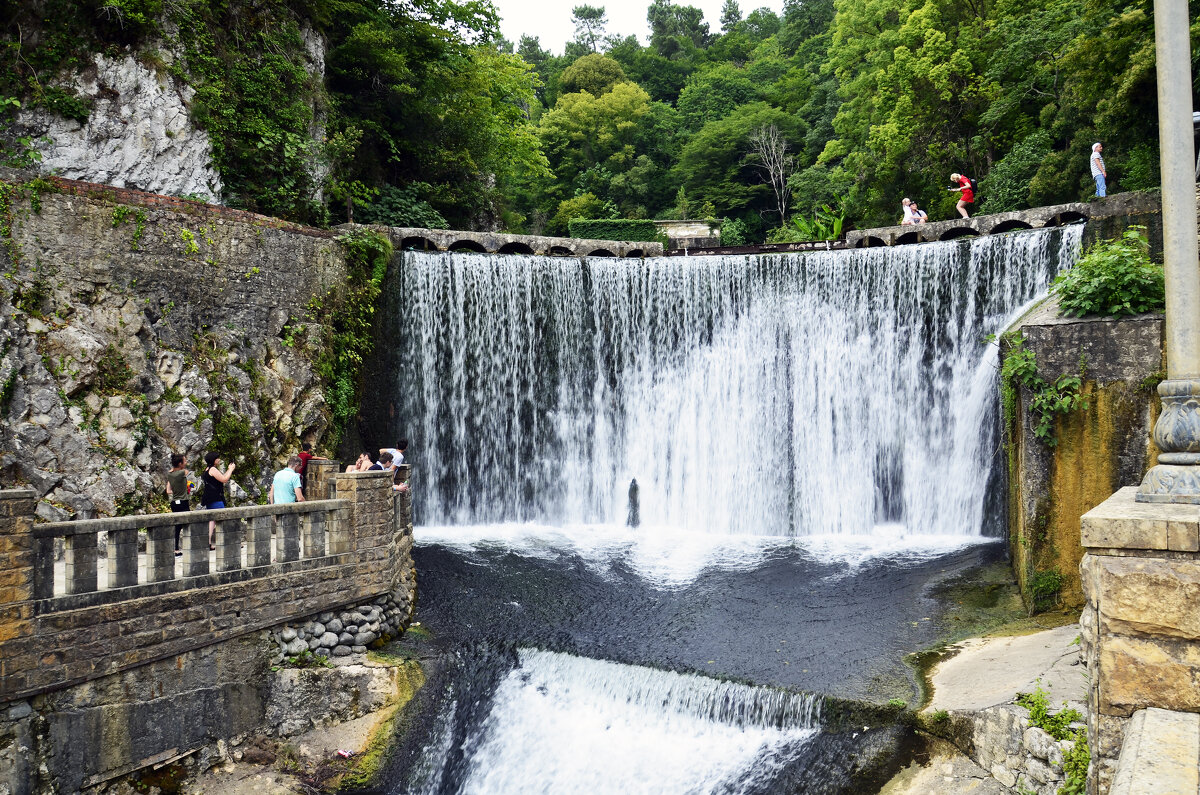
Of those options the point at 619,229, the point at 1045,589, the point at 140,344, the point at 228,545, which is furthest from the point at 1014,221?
the point at 619,229

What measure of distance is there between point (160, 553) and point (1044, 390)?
10108 mm

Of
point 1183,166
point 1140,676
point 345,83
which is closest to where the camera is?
point 1140,676

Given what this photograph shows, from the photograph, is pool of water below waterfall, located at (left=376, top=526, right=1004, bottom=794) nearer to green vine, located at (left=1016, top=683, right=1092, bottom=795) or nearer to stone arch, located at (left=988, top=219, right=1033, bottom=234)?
green vine, located at (left=1016, top=683, right=1092, bottom=795)

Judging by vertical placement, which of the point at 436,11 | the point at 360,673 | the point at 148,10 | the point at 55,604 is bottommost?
the point at 360,673

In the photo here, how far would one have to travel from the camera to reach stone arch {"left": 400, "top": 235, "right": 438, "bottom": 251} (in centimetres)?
1871

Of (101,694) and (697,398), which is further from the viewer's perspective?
(697,398)

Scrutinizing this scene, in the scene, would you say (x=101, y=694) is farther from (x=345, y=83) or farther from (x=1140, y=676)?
(x=345, y=83)

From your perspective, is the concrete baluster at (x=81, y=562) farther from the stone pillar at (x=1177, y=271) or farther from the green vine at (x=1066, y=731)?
the stone pillar at (x=1177, y=271)

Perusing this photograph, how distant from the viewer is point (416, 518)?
17.1m

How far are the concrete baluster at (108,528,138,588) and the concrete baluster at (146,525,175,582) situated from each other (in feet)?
0.55

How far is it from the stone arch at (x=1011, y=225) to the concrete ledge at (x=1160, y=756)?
14.7 metres

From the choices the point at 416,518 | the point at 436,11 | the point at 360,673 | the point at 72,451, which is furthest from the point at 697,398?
the point at 436,11

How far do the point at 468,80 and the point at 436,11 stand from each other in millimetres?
2131

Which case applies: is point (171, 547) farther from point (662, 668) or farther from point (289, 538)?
point (662, 668)
